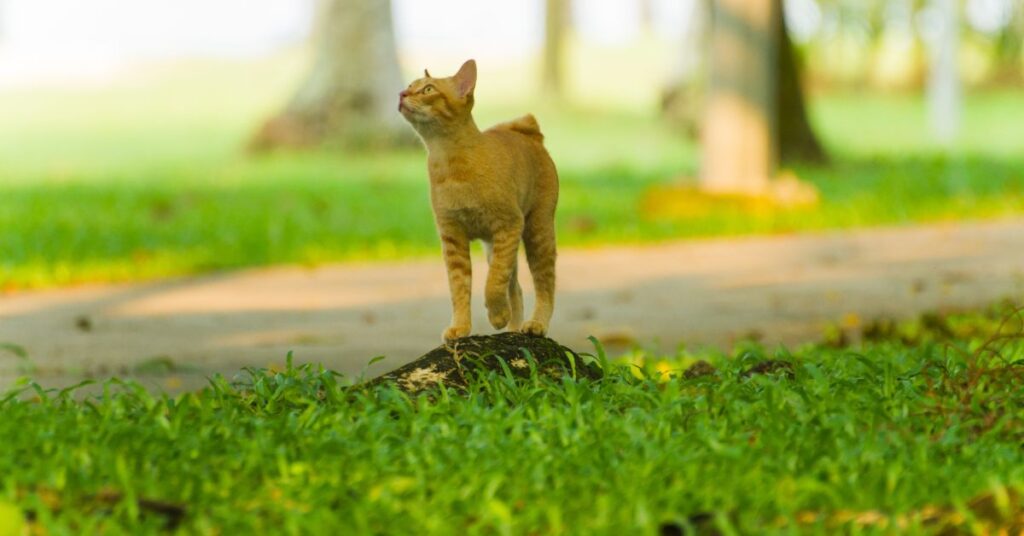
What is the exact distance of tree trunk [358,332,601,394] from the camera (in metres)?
4.80

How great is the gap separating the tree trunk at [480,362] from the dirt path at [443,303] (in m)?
1.39

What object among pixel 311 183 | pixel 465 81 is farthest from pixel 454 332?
pixel 311 183

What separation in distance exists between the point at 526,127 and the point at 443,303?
12.3 feet

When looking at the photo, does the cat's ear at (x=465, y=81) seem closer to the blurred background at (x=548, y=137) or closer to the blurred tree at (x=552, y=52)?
the blurred background at (x=548, y=137)

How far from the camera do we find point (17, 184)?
16875 millimetres

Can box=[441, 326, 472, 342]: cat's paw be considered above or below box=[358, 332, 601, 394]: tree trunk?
above

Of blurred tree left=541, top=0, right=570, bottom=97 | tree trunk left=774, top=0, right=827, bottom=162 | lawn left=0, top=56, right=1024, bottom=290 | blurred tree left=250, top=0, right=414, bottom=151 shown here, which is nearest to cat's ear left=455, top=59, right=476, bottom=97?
lawn left=0, top=56, right=1024, bottom=290

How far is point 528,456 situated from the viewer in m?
3.85

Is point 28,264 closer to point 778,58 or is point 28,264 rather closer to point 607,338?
point 607,338

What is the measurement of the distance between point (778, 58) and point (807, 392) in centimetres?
1320

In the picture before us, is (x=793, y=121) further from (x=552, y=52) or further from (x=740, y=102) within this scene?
(x=552, y=52)

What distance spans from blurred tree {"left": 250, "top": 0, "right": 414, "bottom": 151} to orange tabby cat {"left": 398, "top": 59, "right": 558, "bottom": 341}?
598 inches

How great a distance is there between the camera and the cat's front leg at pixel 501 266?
471cm

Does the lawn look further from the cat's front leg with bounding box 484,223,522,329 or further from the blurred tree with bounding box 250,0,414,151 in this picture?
the cat's front leg with bounding box 484,223,522,329
